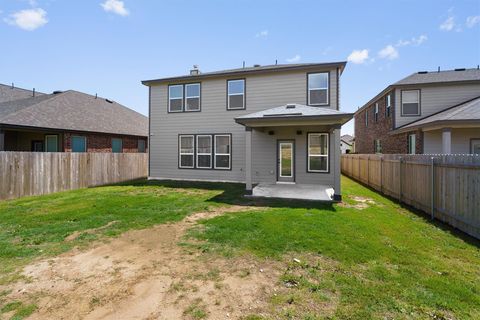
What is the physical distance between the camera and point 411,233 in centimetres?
559

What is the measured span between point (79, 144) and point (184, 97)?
7266 millimetres

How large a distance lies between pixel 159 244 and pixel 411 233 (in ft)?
18.6

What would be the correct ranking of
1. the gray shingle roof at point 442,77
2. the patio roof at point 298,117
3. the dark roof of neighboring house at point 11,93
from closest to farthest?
the patio roof at point 298,117 → the gray shingle roof at point 442,77 → the dark roof of neighboring house at point 11,93

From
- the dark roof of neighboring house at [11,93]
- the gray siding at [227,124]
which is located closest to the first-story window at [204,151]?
the gray siding at [227,124]

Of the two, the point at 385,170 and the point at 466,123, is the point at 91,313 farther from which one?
the point at 466,123

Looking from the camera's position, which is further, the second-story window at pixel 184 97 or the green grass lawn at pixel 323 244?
the second-story window at pixel 184 97

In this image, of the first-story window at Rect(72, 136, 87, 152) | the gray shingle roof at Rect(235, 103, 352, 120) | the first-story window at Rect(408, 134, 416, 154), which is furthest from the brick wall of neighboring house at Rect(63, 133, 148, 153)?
the first-story window at Rect(408, 134, 416, 154)

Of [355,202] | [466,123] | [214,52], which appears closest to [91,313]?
[355,202]

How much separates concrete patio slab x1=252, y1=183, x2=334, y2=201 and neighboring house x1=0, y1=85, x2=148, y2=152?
38.6 feet

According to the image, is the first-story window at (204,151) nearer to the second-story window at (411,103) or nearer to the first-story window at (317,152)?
the first-story window at (317,152)

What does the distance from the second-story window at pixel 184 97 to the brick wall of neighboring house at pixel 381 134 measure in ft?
43.3

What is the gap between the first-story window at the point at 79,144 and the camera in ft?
48.4

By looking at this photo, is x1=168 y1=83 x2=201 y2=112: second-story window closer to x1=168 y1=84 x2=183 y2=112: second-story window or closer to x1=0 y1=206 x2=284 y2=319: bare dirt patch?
x1=168 y1=84 x2=183 y2=112: second-story window

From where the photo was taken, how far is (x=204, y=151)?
14172 millimetres
